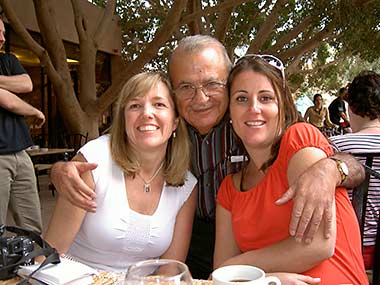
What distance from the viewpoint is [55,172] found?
189 cm

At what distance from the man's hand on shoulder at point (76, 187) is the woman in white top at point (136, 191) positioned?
8 centimetres

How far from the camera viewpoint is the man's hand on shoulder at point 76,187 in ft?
5.90

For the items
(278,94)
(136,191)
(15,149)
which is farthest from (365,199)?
(15,149)

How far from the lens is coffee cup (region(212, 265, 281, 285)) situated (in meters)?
1.04

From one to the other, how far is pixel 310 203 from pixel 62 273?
72 centimetres

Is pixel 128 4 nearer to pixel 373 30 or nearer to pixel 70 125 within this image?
pixel 70 125

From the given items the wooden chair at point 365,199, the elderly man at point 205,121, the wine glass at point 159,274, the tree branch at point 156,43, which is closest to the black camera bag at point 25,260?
the wine glass at point 159,274

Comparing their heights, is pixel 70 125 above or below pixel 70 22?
below

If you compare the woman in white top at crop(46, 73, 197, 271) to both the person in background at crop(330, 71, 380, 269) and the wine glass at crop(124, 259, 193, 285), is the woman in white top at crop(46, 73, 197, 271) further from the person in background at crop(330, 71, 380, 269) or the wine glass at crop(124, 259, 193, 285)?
the wine glass at crop(124, 259, 193, 285)

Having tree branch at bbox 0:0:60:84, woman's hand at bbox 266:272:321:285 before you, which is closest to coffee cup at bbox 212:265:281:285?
woman's hand at bbox 266:272:321:285

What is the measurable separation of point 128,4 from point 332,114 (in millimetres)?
6143

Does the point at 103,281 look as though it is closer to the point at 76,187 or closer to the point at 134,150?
the point at 76,187

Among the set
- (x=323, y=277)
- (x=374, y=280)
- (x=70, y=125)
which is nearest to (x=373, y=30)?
(x=70, y=125)

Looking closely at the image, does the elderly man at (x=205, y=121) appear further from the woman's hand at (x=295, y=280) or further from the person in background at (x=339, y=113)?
the person in background at (x=339, y=113)
